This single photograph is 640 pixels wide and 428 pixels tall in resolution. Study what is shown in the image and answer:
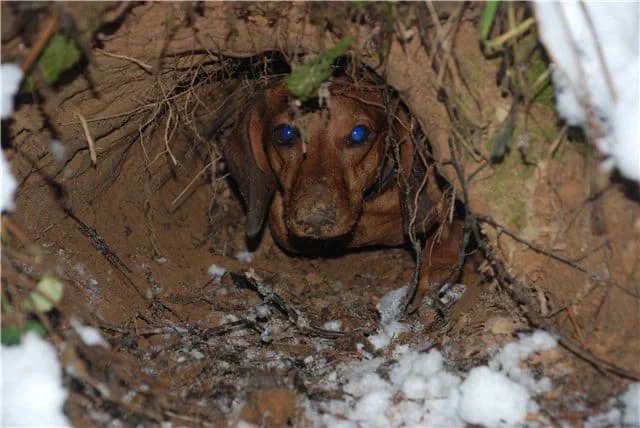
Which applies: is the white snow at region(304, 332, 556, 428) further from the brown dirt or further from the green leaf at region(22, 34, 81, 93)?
the green leaf at region(22, 34, 81, 93)

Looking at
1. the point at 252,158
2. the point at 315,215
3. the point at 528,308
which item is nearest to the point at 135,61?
the point at 315,215

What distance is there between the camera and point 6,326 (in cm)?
182

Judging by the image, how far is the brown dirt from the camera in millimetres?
1977

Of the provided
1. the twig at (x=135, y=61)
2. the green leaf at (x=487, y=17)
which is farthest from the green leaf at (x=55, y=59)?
the green leaf at (x=487, y=17)

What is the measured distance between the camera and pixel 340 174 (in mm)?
3254

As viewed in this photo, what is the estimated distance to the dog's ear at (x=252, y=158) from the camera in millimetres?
3688

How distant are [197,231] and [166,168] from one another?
46cm

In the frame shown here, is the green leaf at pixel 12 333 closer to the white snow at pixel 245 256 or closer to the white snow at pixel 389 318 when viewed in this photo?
the white snow at pixel 389 318

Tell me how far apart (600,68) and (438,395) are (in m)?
1.10

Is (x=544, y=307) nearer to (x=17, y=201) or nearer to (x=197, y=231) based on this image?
(x=17, y=201)

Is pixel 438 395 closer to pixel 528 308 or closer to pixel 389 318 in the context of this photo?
pixel 528 308

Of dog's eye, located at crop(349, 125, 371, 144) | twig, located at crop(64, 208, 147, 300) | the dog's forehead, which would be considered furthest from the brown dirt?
dog's eye, located at crop(349, 125, 371, 144)

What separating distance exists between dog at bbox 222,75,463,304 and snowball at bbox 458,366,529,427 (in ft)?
2.86

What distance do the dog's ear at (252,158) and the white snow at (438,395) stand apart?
1616 mm
